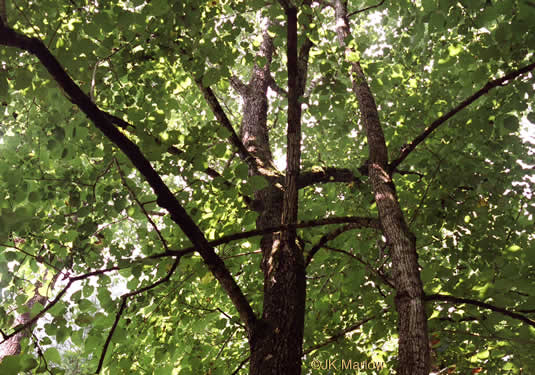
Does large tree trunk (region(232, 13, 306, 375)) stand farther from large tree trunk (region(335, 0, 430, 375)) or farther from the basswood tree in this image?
large tree trunk (region(335, 0, 430, 375))

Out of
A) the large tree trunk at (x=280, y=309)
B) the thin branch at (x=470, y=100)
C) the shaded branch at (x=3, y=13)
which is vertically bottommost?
the large tree trunk at (x=280, y=309)

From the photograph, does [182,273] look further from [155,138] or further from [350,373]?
[350,373]

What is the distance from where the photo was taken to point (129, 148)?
1.65 m

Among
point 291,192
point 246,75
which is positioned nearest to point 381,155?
point 291,192

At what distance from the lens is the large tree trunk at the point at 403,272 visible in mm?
1692

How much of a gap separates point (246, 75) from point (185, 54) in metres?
6.76

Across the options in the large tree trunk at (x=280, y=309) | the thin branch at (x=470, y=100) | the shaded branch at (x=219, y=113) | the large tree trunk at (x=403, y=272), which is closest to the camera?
the large tree trunk at (x=403, y=272)

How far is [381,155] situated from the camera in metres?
2.93

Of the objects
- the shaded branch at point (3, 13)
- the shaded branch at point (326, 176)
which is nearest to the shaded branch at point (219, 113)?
the shaded branch at point (326, 176)

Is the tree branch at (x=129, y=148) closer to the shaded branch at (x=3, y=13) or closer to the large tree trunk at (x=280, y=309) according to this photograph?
the shaded branch at (x=3, y=13)

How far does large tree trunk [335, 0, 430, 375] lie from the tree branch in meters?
1.06

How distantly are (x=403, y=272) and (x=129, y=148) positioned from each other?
174cm

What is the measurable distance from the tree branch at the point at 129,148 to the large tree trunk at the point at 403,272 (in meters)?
1.06

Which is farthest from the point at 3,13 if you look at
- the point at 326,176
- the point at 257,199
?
the point at 326,176
